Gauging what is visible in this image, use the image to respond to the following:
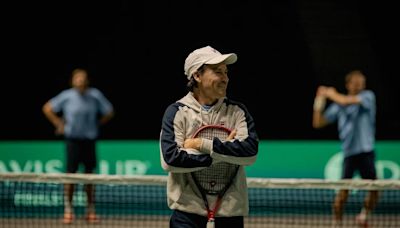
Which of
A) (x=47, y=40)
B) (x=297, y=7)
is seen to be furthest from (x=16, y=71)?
(x=297, y=7)

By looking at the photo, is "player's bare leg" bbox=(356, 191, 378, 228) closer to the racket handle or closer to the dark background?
the dark background

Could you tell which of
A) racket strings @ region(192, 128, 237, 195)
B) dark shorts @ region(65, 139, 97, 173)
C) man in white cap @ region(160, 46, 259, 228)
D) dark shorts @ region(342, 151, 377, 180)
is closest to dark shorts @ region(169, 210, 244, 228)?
man in white cap @ region(160, 46, 259, 228)

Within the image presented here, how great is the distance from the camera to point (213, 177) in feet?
12.3

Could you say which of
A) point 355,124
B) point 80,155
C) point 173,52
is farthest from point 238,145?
point 173,52

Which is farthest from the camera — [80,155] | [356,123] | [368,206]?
[80,155]

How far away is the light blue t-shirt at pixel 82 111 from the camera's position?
26.7 ft

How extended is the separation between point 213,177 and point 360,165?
4.08 m

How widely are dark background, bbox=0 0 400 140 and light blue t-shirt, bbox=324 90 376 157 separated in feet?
4.86

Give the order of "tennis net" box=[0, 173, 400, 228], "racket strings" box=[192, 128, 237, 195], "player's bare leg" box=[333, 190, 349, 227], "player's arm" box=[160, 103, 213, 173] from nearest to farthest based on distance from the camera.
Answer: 1. "player's arm" box=[160, 103, 213, 173]
2. "racket strings" box=[192, 128, 237, 195]
3. "player's bare leg" box=[333, 190, 349, 227]
4. "tennis net" box=[0, 173, 400, 228]

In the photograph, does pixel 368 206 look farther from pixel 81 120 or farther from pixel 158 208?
pixel 81 120

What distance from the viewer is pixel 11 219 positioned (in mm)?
7750

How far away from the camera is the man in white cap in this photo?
12.0 feet

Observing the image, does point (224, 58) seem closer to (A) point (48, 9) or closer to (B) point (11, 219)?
(B) point (11, 219)

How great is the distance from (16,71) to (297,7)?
9.77 feet
